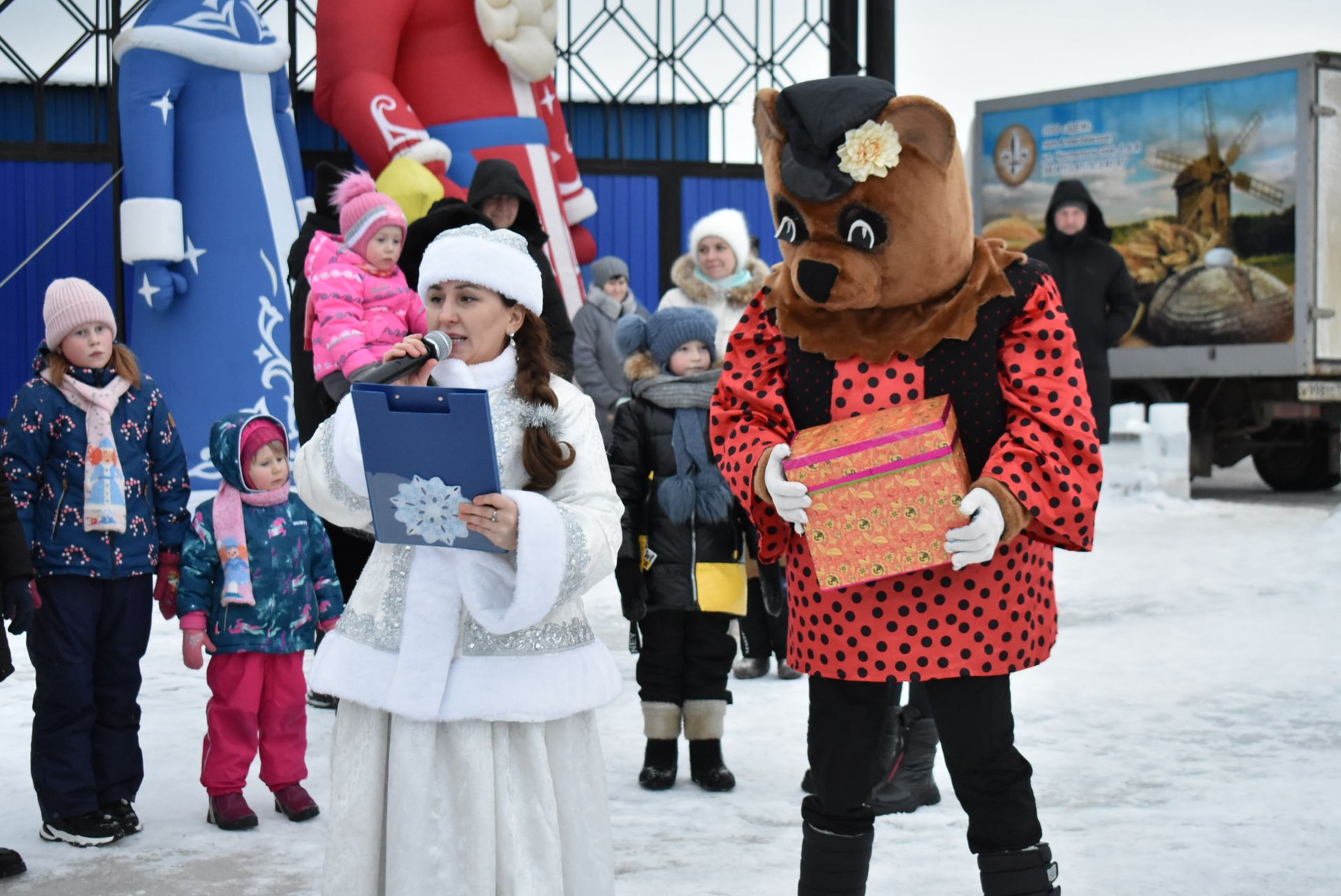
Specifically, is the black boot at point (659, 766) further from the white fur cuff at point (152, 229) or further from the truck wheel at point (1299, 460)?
the truck wheel at point (1299, 460)

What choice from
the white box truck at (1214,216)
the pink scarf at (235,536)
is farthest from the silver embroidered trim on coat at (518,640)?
the white box truck at (1214,216)

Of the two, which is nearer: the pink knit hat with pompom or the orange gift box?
Answer: the orange gift box

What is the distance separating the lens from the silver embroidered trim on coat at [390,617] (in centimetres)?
237

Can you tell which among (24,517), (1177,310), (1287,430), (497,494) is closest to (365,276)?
(24,517)

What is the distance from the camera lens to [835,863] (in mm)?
2559

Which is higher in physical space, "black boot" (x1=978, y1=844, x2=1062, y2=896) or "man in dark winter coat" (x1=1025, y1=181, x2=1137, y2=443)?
"man in dark winter coat" (x1=1025, y1=181, x2=1137, y2=443)

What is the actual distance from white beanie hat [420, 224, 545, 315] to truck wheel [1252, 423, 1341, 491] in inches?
410

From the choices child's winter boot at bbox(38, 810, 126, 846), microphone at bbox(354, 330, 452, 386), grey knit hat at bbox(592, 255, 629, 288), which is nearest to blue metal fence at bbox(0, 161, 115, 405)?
grey knit hat at bbox(592, 255, 629, 288)

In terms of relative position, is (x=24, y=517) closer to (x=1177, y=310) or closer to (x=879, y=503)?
(x=879, y=503)

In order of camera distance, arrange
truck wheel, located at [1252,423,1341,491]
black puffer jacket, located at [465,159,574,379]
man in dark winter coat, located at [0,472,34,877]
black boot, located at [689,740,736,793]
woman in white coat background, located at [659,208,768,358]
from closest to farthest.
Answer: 1. man in dark winter coat, located at [0,472,34,877]
2. black boot, located at [689,740,736,793]
3. black puffer jacket, located at [465,159,574,379]
4. woman in white coat background, located at [659,208,768,358]
5. truck wheel, located at [1252,423,1341,491]

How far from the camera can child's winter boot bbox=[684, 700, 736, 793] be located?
3.90m

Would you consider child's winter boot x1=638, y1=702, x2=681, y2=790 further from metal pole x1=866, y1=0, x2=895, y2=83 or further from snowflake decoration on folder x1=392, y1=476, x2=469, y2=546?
metal pole x1=866, y1=0, x2=895, y2=83

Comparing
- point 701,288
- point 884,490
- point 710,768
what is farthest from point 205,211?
point 884,490

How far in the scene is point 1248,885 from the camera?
3.08 m
